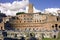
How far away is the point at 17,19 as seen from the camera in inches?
3009

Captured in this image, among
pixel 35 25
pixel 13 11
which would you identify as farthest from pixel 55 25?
pixel 13 11

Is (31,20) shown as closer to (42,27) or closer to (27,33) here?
(42,27)

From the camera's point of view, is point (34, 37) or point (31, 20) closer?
point (34, 37)

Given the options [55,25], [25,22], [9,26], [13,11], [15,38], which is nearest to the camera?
[15,38]

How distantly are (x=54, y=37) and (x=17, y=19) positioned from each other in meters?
24.5

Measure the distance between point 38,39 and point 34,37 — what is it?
0.97 metres

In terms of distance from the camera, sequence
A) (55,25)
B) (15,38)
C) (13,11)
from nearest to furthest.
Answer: (15,38)
(55,25)
(13,11)

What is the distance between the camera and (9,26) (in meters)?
67.4

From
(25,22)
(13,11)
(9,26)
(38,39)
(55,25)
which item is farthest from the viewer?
(13,11)

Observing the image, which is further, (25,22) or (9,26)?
(25,22)

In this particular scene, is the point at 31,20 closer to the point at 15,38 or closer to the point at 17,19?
the point at 17,19

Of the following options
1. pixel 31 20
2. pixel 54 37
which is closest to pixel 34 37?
pixel 54 37

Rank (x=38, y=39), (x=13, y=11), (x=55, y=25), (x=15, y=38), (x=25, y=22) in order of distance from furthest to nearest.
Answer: (x=13, y=11) → (x=25, y=22) → (x=55, y=25) → (x=38, y=39) → (x=15, y=38)

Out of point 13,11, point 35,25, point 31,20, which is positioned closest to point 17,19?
point 31,20
